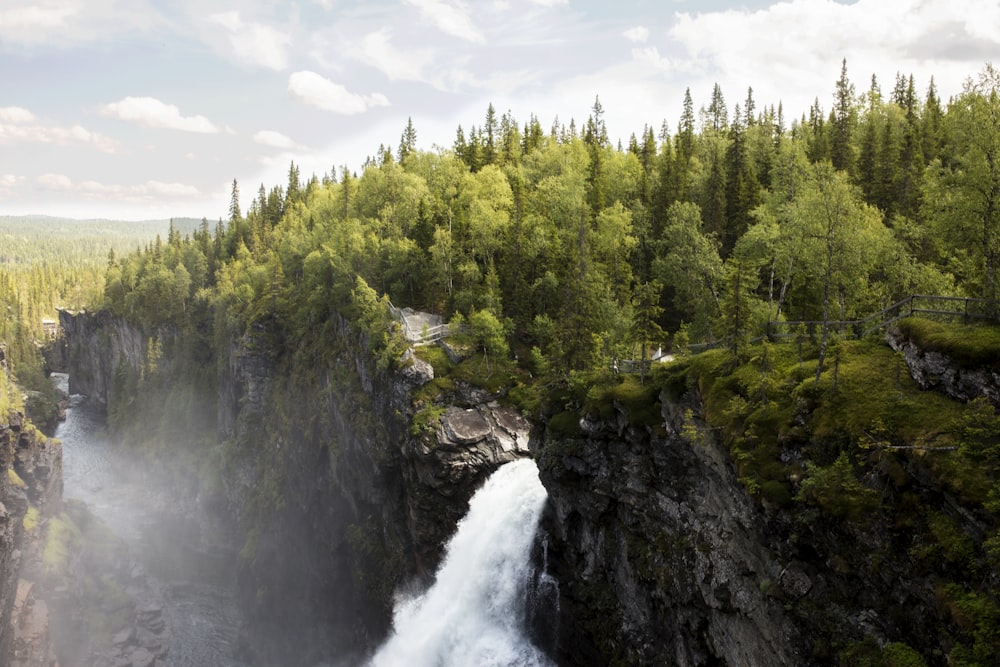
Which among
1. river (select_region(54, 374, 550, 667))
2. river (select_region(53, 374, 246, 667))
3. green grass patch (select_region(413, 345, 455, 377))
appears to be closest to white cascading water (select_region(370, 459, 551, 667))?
river (select_region(54, 374, 550, 667))

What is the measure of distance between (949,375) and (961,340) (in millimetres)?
1159

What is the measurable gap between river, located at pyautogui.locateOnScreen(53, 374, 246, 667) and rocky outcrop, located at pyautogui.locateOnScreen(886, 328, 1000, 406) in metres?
63.3

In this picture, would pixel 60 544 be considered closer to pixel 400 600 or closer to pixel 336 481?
pixel 336 481

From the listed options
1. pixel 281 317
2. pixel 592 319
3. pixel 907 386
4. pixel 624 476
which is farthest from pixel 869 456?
pixel 281 317

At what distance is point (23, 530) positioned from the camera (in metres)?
64.9

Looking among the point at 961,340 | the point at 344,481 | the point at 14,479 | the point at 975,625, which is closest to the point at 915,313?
the point at 961,340

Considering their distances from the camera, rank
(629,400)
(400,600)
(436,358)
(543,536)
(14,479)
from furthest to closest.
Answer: (14,479) → (436,358) → (400,600) → (543,536) → (629,400)

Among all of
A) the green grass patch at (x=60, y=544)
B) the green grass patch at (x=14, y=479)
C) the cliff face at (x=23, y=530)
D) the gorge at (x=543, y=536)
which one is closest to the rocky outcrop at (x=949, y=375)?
the gorge at (x=543, y=536)

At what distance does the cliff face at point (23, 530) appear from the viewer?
183ft

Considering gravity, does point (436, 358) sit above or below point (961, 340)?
below

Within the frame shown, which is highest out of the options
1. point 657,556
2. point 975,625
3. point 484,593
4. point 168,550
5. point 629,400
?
point 629,400

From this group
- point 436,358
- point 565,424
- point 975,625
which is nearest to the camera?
point 975,625

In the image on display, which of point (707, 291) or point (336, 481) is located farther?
point (336, 481)

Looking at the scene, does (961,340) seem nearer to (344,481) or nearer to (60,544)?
(344,481)
